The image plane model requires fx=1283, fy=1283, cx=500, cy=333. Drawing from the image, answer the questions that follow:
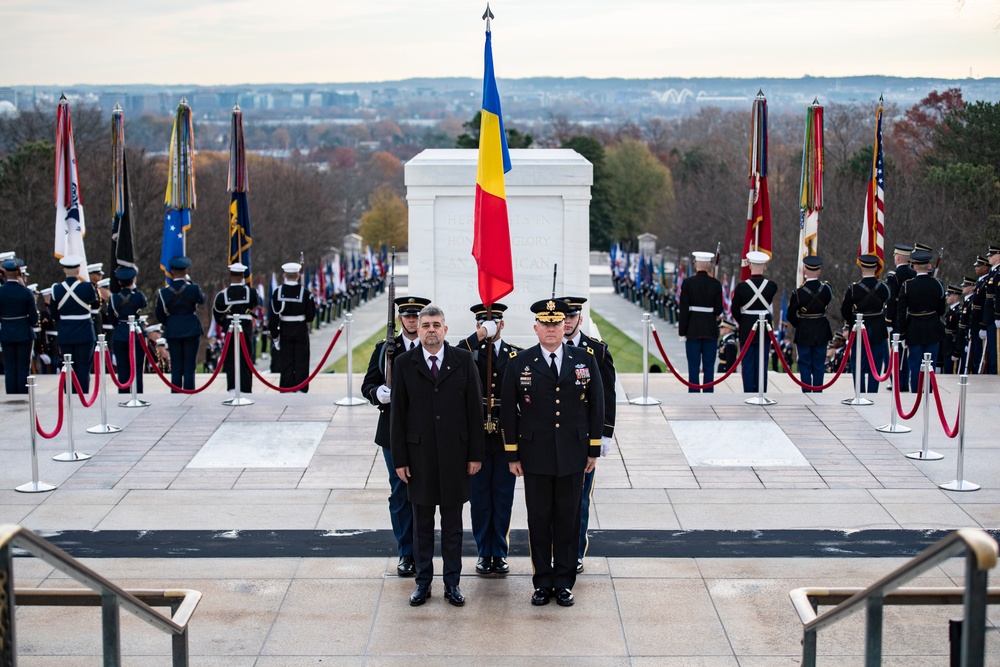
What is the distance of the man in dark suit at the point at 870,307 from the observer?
42.8ft

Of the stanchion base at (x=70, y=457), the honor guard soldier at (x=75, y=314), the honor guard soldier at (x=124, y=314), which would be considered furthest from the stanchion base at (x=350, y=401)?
the honor guard soldier at (x=75, y=314)

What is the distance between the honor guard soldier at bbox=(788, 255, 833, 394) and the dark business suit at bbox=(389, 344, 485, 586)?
6859 mm

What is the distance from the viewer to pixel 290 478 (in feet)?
31.1

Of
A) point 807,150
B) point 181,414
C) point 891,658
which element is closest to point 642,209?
A: point 807,150

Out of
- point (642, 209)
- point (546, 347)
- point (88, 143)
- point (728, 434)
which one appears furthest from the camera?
point (642, 209)

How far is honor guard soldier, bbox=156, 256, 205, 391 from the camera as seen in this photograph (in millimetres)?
13102

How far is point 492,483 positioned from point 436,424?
690 mm

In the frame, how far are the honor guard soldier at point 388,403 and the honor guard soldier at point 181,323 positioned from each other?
622cm

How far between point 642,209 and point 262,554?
69816mm

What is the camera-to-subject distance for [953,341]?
15.6m

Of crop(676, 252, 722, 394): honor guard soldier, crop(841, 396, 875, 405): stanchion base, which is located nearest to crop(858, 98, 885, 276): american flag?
crop(676, 252, 722, 394): honor guard soldier

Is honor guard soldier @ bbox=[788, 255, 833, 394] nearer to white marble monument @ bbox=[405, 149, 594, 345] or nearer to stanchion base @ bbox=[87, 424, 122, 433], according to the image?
white marble monument @ bbox=[405, 149, 594, 345]

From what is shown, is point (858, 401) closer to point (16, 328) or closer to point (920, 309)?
point (920, 309)

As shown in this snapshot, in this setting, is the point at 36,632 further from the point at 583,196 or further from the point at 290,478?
the point at 583,196
